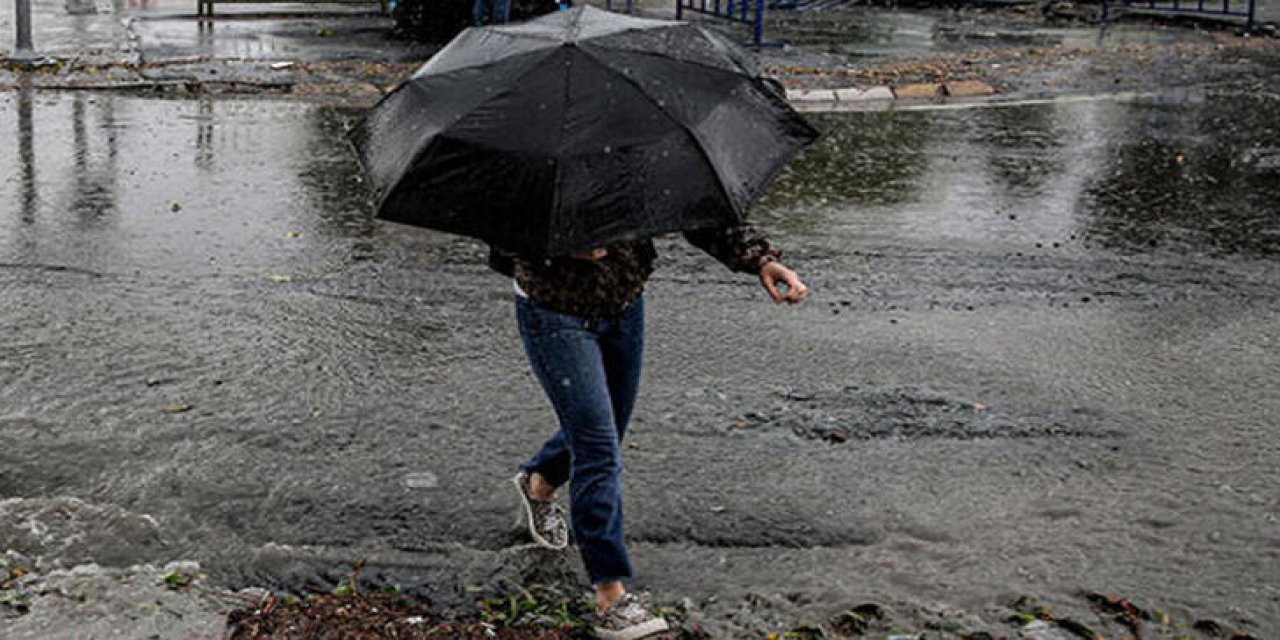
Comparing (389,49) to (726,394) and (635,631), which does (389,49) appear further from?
(635,631)

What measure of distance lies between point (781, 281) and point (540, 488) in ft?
3.41

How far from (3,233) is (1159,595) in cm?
608

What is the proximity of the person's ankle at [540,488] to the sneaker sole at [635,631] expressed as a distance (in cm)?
60

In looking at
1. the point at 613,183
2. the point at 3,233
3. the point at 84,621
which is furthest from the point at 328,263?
the point at 613,183

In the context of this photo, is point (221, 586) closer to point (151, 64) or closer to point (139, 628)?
point (139, 628)

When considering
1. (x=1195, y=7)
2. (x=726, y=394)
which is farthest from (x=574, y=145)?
(x=1195, y=7)

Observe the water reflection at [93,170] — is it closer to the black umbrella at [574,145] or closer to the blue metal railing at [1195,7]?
the black umbrella at [574,145]

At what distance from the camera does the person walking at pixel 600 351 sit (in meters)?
3.79

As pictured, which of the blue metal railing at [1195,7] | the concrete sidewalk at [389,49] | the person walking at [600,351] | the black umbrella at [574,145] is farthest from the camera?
the blue metal railing at [1195,7]

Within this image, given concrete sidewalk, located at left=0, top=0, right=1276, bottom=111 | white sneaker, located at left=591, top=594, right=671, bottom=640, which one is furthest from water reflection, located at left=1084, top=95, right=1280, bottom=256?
white sneaker, located at left=591, top=594, right=671, bottom=640

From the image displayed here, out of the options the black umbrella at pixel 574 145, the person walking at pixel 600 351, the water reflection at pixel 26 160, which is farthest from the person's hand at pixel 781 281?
the water reflection at pixel 26 160

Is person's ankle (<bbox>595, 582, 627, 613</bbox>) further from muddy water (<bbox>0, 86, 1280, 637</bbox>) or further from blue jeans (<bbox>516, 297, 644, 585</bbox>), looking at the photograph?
muddy water (<bbox>0, 86, 1280, 637</bbox>)

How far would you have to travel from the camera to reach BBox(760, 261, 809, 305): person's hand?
12.7 feet

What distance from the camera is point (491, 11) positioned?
14188 millimetres
